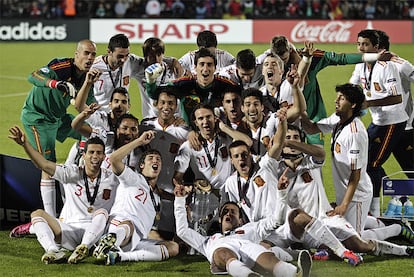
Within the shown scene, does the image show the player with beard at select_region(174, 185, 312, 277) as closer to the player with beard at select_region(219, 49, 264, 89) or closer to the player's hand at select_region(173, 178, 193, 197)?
the player's hand at select_region(173, 178, 193, 197)

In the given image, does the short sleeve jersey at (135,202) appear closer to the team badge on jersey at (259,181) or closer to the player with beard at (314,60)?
the team badge on jersey at (259,181)

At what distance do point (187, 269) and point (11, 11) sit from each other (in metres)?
19.2

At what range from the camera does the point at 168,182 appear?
315 inches

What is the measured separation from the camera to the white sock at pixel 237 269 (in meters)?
6.39

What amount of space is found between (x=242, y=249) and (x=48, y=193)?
7.50 feet

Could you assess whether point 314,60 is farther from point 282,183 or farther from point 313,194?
point 282,183

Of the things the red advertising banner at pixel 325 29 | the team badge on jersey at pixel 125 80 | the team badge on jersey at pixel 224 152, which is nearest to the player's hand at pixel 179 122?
the team badge on jersey at pixel 224 152

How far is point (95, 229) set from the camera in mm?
7191

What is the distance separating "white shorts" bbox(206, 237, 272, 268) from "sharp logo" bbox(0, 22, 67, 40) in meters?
18.5

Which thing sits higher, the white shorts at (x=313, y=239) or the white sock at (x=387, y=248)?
the white shorts at (x=313, y=239)

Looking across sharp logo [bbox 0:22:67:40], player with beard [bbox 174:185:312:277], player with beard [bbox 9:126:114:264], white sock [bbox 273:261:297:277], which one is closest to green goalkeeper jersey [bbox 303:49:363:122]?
player with beard [bbox 174:185:312:277]

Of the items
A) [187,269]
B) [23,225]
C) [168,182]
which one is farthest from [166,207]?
[23,225]

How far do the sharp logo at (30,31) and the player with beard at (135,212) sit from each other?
17606mm

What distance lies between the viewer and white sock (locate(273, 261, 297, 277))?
636cm
